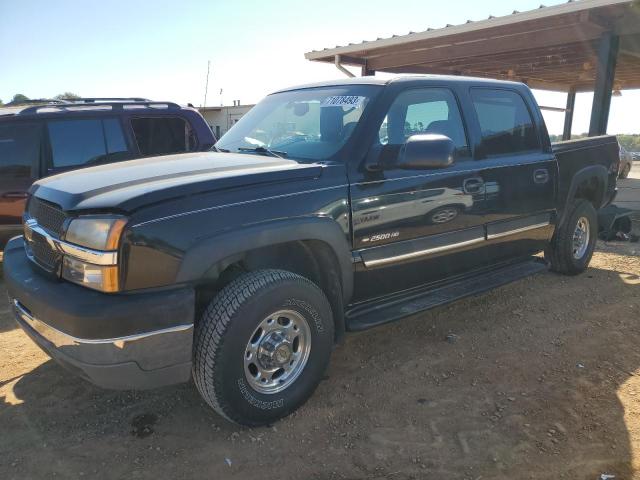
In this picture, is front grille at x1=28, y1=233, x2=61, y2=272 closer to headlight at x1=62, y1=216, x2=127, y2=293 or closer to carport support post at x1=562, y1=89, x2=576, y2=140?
headlight at x1=62, y1=216, x2=127, y2=293

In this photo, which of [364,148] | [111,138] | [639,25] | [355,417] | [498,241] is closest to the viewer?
[355,417]

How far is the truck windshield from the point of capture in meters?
3.29

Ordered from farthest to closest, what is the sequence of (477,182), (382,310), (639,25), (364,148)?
(639,25), (477,182), (382,310), (364,148)

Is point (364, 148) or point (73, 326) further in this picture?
point (364, 148)

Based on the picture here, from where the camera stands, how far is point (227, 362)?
2.56 metres

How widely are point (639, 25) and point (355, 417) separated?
30.8 feet

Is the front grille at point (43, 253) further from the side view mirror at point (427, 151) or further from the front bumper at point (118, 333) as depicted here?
the side view mirror at point (427, 151)

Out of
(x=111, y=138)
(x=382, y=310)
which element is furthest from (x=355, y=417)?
(x=111, y=138)

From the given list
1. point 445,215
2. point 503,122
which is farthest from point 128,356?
point 503,122

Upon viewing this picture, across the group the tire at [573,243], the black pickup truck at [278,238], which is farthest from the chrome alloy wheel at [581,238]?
the black pickup truck at [278,238]

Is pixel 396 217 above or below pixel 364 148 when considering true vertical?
below

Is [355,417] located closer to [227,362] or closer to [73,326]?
[227,362]

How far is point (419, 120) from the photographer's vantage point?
3662 mm

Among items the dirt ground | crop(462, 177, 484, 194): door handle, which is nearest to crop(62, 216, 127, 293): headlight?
the dirt ground
